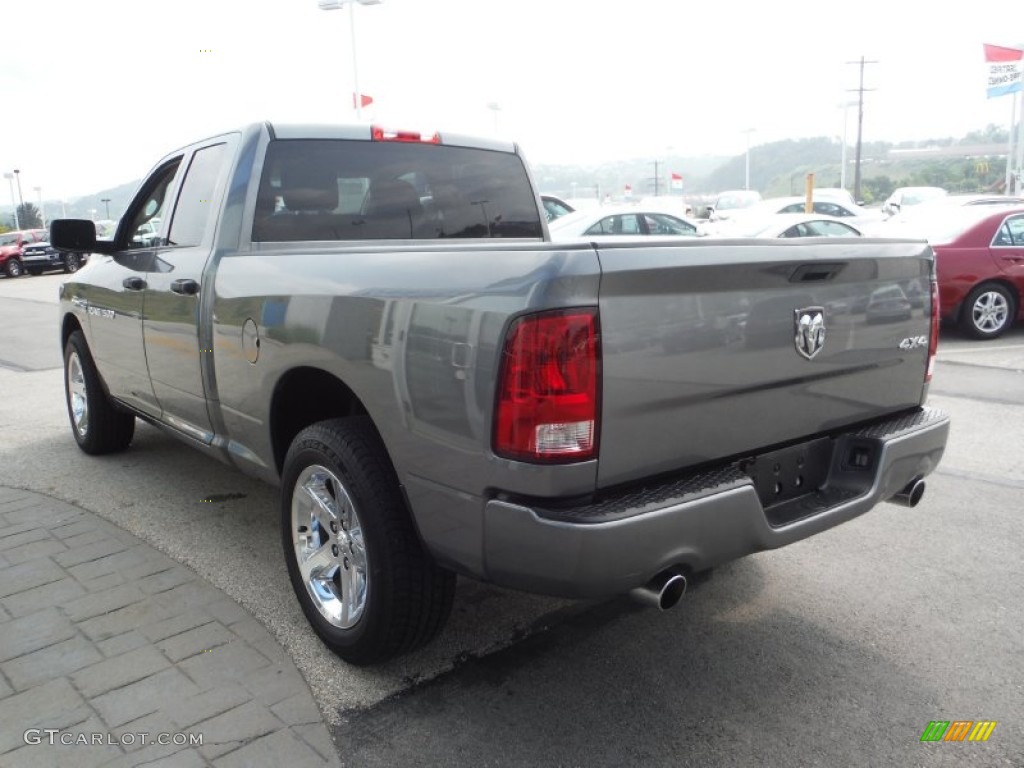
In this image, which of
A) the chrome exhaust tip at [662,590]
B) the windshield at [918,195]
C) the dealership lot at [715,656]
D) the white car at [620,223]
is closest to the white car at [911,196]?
the windshield at [918,195]

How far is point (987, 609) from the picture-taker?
10.8 feet

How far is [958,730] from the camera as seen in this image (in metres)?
2.54

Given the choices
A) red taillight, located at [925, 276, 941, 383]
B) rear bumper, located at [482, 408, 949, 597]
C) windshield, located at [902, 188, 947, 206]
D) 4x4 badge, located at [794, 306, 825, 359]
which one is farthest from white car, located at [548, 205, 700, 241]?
windshield, located at [902, 188, 947, 206]

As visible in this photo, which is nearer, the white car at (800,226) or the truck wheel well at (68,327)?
the truck wheel well at (68,327)

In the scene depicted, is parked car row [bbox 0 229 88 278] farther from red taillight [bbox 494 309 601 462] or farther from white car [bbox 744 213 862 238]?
red taillight [bbox 494 309 601 462]

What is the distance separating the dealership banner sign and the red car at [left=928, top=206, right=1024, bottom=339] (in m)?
28.1

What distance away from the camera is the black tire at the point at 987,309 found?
9.78m

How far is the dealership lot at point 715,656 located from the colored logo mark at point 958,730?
24mm

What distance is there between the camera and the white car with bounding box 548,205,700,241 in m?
12.4

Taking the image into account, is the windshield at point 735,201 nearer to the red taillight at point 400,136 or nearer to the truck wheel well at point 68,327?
the truck wheel well at point 68,327

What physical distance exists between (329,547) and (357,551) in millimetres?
216

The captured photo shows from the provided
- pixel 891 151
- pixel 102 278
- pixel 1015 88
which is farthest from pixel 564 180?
pixel 102 278

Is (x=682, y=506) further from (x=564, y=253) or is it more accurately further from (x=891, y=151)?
(x=891, y=151)

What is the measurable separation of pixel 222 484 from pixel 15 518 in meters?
1.04
